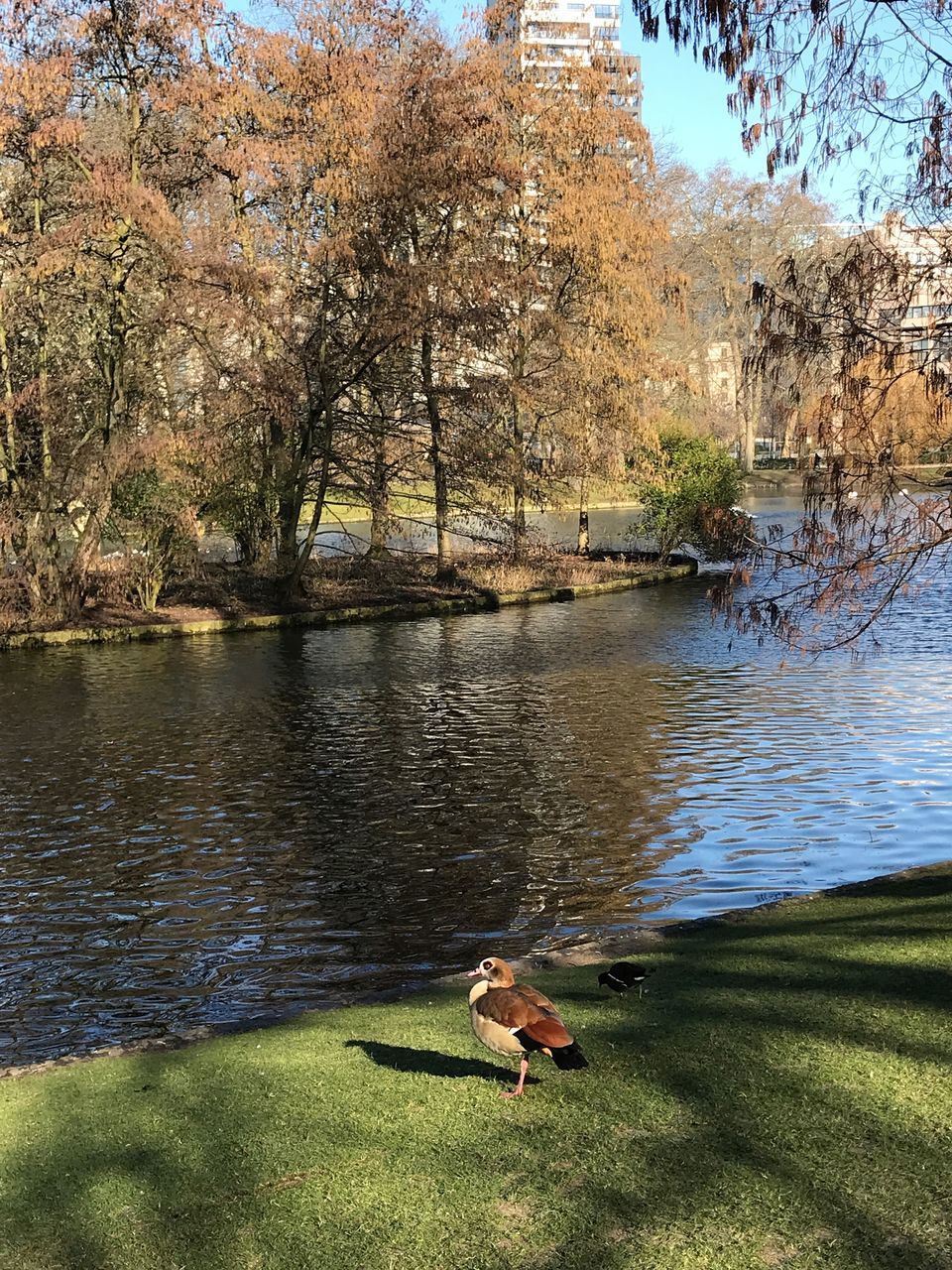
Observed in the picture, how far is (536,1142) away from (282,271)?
2610 cm

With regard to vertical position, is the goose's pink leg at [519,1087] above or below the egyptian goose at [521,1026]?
below

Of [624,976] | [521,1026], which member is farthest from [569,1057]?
[624,976]

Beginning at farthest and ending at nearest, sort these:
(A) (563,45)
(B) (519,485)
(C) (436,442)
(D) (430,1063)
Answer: (A) (563,45) < (B) (519,485) < (C) (436,442) < (D) (430,1063)

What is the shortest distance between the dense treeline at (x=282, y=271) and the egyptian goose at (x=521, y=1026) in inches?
841

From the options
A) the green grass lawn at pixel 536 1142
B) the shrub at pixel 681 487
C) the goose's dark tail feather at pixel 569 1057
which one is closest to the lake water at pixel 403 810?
the green grass lawn at pixel 536 1142

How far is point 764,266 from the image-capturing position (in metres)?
66.9

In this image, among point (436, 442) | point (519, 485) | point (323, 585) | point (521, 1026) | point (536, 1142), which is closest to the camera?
point (536, 1142)

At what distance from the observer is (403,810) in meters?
12.4

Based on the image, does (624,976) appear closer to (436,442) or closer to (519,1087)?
(519,1087)

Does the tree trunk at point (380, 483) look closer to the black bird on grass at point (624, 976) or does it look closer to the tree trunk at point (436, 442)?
the tree trunk at point (436, 442)

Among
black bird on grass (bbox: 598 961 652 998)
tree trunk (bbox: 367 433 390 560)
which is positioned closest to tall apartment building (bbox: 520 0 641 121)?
tree trunk (bbox: 367 433 390 560)

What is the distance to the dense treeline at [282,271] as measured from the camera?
25391mm

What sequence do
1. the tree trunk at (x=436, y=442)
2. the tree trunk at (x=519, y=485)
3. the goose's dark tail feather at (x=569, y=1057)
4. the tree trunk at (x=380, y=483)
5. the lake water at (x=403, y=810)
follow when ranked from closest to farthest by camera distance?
the goose's dark tail feather at (x=569, y=1057) → the lake water at (x=403, y=810) → the tree trunk at (x=380, y=483) → the tree trunk at (x=436, y=442) → the tree trunk at (x=519, y=485)

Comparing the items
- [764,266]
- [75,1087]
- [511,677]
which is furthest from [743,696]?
[764,266]
